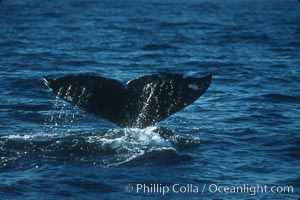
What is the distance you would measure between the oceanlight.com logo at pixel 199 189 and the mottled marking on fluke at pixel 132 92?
1.42m

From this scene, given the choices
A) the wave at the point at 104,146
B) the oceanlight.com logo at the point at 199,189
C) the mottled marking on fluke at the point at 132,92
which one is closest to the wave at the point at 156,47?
the wave at the point at 104,146

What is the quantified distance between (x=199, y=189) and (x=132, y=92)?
1.84 m

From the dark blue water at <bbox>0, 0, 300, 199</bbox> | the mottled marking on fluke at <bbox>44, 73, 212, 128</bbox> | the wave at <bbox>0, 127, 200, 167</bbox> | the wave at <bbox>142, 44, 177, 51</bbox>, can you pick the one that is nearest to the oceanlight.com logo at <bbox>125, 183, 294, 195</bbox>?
the dark blue water at <bbox>0, 0, 300, 199</bbox>

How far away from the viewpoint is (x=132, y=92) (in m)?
9.41

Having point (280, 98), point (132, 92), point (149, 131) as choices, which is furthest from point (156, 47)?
point (132, 92)

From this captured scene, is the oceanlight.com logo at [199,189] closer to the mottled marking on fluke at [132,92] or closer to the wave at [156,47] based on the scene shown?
the mottled marking on fluke at [132,92]

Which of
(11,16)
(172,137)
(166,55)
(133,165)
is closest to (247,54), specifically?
(166,55)

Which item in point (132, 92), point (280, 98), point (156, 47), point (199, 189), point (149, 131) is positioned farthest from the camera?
point (156, 47)

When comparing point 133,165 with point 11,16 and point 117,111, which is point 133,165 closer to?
point 117,111

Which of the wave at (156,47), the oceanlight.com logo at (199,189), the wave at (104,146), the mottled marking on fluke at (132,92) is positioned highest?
the mottled marking on fluke at (132,92)

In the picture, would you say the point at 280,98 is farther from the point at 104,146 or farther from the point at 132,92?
the point at 132,92

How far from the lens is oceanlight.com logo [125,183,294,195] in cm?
844

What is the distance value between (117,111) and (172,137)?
1.72 metres

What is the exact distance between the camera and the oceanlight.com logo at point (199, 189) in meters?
8.44
